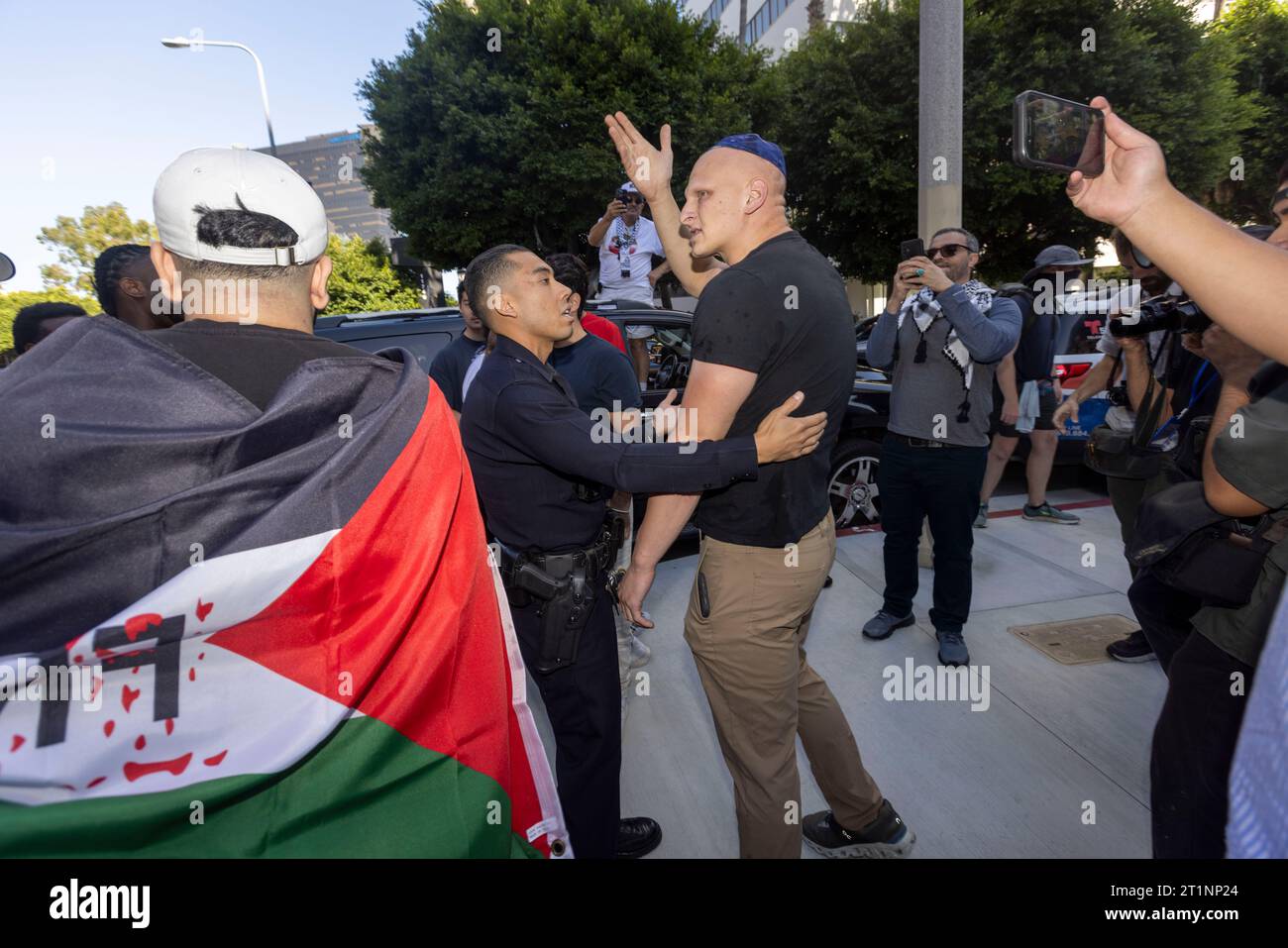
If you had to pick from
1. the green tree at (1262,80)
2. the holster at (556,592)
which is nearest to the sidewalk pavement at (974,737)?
the holster at (556,592)

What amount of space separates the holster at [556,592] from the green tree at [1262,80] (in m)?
21.3

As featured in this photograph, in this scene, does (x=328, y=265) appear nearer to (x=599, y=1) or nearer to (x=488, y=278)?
(x=488, y=278)

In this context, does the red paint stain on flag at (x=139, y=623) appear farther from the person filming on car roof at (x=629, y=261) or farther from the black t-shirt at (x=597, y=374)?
the person filming on car roof at (x=629, y=261)

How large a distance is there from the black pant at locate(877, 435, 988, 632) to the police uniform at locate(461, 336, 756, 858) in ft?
6.76

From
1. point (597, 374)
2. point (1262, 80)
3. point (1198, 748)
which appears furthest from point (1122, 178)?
point (1262, 80)

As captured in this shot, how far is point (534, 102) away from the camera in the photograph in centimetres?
1496

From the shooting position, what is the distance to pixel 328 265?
4.78ft

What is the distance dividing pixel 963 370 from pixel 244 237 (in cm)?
327

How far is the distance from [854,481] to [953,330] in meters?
2.46

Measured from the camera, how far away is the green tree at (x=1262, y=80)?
56.8 feet

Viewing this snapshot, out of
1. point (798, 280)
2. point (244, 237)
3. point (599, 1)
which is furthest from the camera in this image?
point (599, 1)

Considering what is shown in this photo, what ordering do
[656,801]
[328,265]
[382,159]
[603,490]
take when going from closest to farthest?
1. [328,265]
2. [603,490]
3. [656,801]
4. [382,159]

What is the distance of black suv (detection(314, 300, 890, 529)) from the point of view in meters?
4.88

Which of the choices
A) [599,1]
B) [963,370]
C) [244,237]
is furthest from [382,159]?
[244,237]
